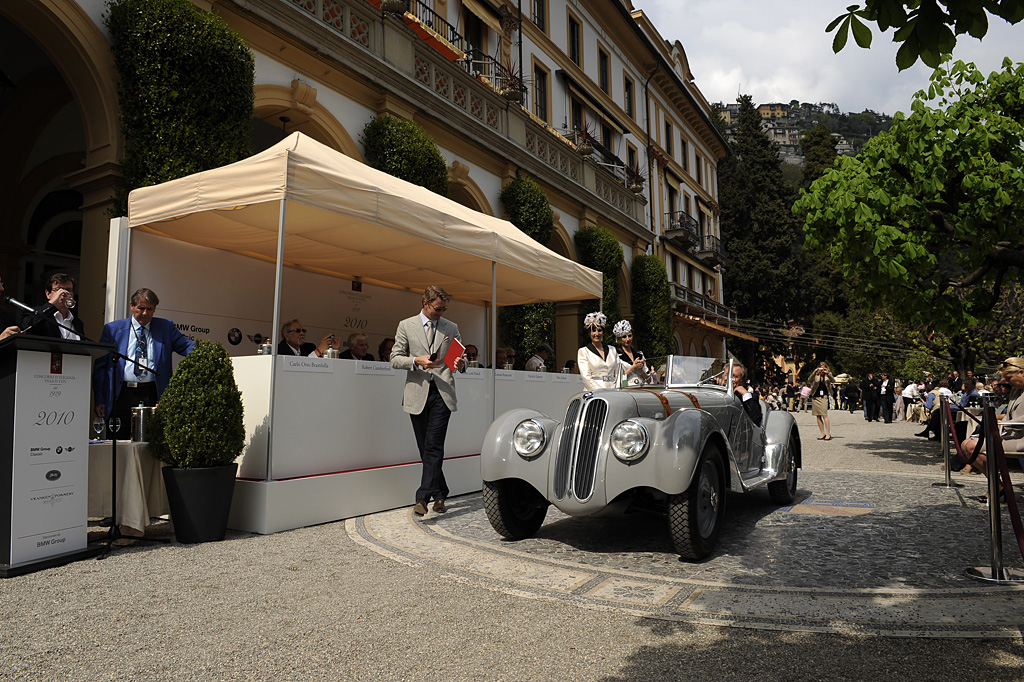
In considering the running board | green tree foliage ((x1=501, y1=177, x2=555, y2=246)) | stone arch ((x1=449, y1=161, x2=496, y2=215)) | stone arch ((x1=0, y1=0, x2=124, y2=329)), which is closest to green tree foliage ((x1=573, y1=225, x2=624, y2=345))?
green tree foliage ((x1=501, y1=177, x2=555, y2=246))

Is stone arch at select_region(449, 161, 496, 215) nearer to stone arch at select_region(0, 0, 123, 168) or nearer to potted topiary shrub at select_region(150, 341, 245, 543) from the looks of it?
stone arch at select_region(0, 0, 123, 168)

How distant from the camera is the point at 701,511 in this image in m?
4.82

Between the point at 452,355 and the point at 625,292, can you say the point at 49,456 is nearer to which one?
the point at 452,355

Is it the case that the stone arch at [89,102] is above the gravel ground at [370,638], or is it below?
above

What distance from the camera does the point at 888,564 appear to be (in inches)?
177

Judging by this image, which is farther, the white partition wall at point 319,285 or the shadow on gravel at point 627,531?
the white partition wall at point 319,285

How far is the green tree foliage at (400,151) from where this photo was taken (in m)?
12.4

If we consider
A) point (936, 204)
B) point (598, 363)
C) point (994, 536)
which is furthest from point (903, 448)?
point (994, 536)

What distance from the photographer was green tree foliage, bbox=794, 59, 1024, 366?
9.67 m

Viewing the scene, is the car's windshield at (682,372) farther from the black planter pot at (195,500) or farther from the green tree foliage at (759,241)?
the green tree foliage at (759,241)

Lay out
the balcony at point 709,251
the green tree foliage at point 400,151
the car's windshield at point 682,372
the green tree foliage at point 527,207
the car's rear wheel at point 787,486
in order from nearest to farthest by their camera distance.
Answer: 1. the car's windshield at point 682,372
2. the car's rear wheel at point 787,486
3. the green tree foliage at point 400,151
4. the green tree foliage at point 527,207
5. the balcony at point 709,251

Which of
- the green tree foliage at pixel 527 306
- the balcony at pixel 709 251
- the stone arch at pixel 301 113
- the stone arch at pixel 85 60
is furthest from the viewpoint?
the balcony at pixel 709 251

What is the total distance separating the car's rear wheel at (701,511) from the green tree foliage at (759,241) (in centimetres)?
4043

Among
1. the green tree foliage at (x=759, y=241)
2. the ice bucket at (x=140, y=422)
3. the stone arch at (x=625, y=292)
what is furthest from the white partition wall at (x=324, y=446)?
the green tree foliage at (x=759, y=241)
